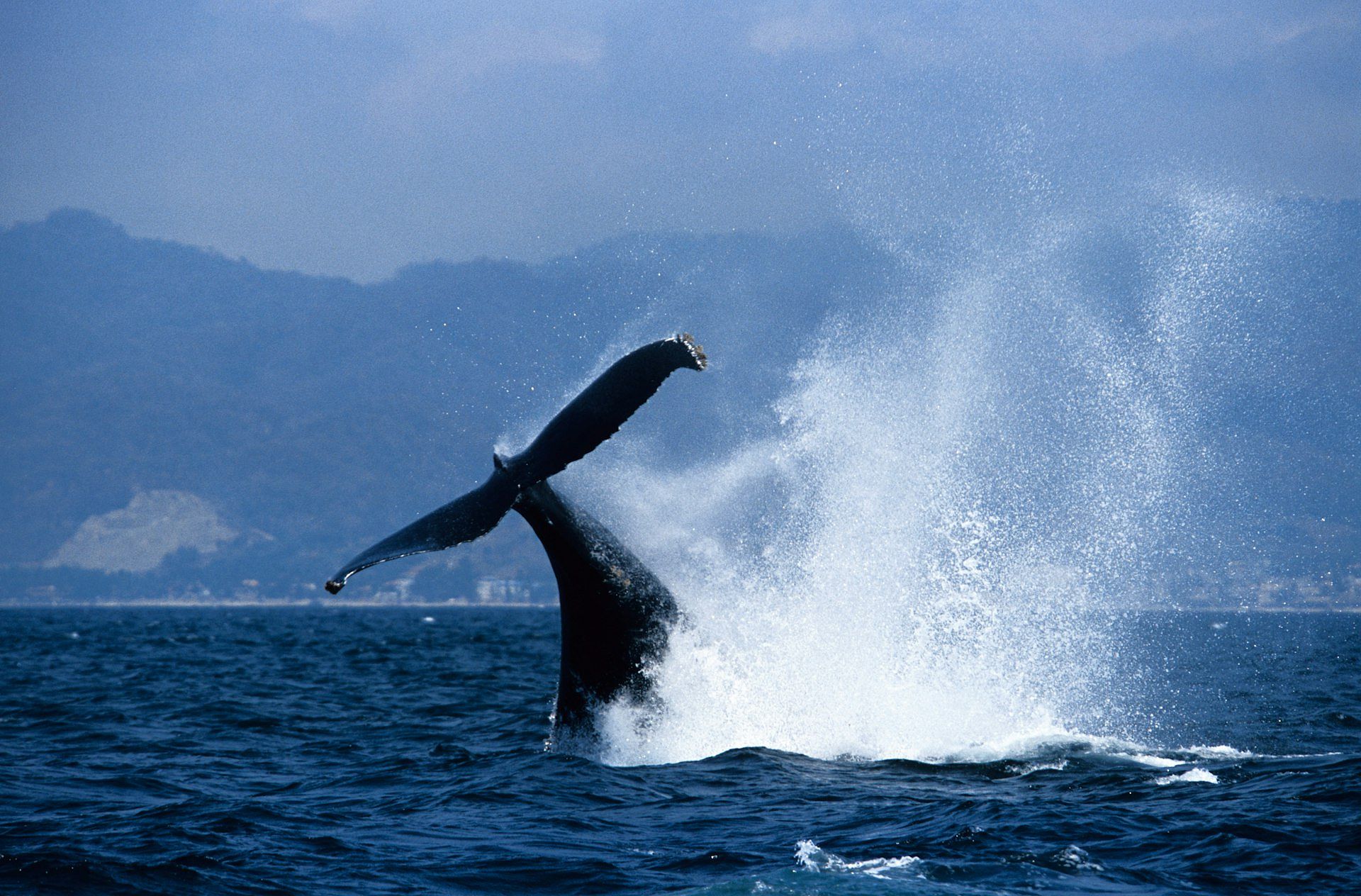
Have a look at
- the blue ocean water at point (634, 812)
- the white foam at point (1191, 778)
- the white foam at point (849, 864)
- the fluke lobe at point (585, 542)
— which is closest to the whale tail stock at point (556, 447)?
the fluke lobe at point (585, 542)

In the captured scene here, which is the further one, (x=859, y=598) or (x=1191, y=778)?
(x=859, y=598)

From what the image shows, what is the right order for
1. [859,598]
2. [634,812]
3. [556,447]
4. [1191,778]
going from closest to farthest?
[634,812] < [556,447] < [1191,778] < [859,598]

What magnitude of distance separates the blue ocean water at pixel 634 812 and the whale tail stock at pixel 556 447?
2090 millimetres

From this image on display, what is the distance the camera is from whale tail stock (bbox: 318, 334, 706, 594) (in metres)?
10.4

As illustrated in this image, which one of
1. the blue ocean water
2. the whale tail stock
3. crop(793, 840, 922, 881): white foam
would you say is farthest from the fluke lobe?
crop(793, 840, 922, 881): white foam

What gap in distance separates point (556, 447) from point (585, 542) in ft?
4.26

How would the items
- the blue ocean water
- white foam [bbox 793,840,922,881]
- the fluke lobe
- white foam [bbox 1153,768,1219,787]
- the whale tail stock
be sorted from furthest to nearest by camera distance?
white foam [bbox 1153,768,1219,787]
the fluke lobe
the whale tail stock
the blue ocean water
white foam [bbox 793,840,922,881]

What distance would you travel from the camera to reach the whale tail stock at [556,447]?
34.3 feet

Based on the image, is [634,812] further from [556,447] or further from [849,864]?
[556,447]

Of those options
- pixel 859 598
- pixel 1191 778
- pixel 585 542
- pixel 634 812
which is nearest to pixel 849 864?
pixel 634 812

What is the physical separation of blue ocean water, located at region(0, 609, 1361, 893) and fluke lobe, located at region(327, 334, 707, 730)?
2.63ft

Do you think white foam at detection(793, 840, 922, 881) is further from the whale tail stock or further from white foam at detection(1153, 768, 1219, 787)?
the whale tail stock

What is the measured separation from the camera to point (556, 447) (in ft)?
36.6

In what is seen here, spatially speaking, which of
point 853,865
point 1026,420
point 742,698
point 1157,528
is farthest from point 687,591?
point 1157,528
